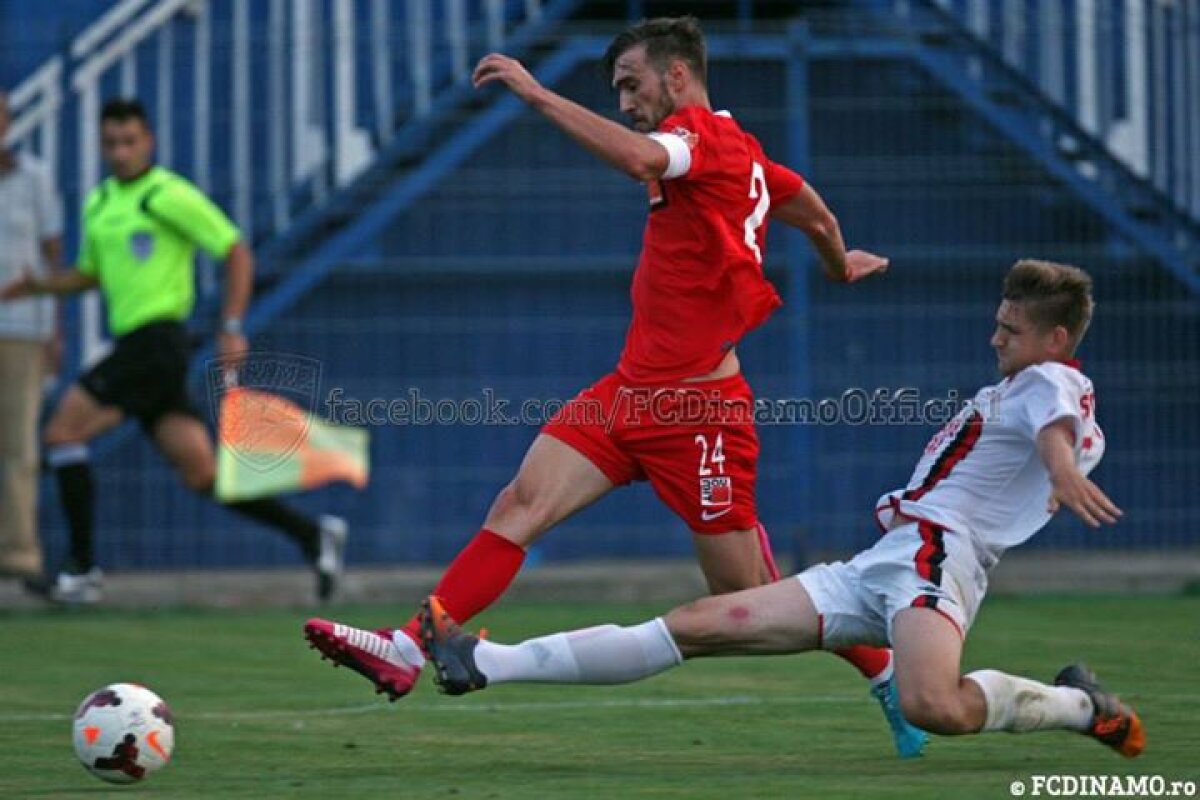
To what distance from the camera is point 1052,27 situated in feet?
46.3

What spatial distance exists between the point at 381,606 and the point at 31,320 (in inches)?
96.3

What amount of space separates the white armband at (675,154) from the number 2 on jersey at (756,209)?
1.31 ft

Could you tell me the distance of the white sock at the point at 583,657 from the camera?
6.85 metres

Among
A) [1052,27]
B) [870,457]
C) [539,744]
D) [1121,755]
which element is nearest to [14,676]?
[539,744]

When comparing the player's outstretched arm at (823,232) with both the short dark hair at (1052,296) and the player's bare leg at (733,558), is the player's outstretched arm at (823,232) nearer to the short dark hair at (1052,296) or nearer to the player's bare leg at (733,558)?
the player's bare leg at (733,558)

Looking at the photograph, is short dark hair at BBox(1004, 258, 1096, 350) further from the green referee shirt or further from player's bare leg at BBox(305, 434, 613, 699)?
the green referee shirt

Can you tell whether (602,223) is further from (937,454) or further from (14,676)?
(937,454)

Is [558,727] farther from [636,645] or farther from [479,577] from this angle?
[636,645]

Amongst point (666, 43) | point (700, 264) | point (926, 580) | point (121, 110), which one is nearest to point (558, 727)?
point (700, 264)

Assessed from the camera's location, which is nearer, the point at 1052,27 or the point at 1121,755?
the point at 1121,755

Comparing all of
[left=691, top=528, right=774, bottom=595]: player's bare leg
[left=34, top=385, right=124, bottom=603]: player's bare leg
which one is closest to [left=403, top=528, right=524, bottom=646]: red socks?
[left=691, top=528, right=774, bottom=595]: player's bare leg

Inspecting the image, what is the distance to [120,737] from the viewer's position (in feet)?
21.1

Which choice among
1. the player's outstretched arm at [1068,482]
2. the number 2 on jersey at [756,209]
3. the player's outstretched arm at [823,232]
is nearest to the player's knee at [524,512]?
the number 2 on jersey at [756,209]

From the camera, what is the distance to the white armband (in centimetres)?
725
